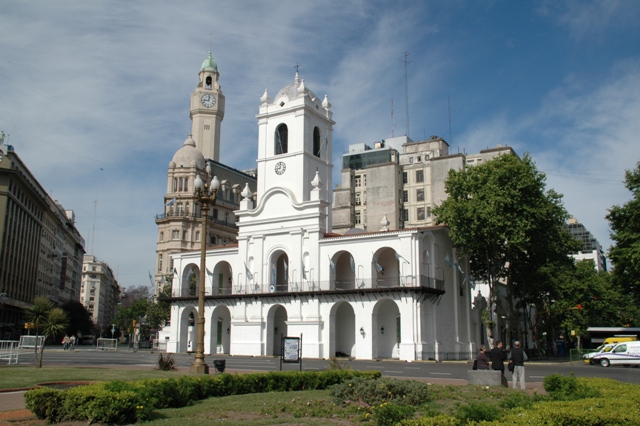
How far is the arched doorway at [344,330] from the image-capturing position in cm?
4544

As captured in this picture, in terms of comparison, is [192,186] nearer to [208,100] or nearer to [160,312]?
[208,100]

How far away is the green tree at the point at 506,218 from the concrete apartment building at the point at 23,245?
136 feet

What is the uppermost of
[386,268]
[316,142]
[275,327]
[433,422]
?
[316,142]

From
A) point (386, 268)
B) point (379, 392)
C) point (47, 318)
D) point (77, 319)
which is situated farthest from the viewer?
point (77, 319)

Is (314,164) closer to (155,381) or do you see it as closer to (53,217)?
(155,381)

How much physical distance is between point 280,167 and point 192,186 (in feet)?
119

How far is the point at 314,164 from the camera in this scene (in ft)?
165

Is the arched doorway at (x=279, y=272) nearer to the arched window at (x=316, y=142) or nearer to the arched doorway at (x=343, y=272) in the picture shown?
the arched doorway at (x=343, y=272)

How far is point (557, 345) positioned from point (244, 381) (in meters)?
55.9

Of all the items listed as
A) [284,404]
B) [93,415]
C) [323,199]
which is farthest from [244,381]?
[323,199]

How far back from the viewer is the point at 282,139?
51.4 metres

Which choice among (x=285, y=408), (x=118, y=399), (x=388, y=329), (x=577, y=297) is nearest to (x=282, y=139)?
(x=388, y=329)

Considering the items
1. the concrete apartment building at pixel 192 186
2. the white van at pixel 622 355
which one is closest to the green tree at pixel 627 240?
the white van at pixel 622 355

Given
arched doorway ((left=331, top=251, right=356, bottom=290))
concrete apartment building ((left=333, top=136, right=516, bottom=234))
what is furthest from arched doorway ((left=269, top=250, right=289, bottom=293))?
concrete apartment building ((left=333, top=136, right=516, bottom=234))
